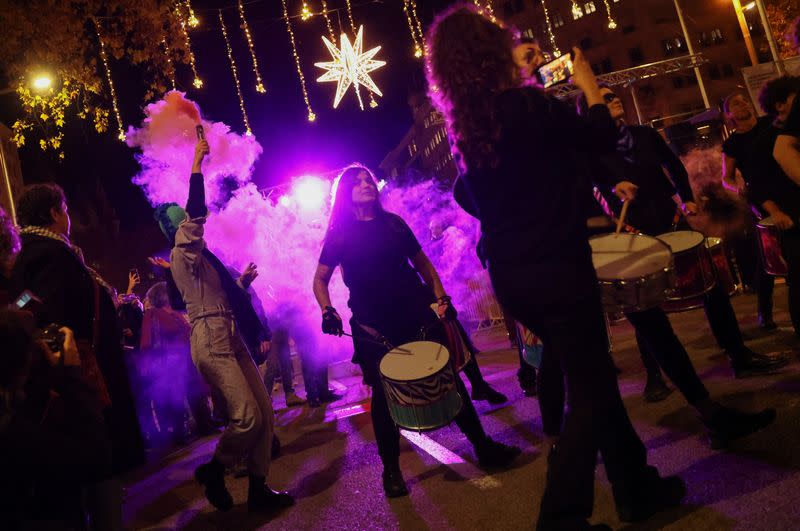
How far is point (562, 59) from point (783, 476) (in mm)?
2265

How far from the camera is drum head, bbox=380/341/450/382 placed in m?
3.55

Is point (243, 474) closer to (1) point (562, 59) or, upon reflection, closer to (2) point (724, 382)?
(2) point (724, 382)

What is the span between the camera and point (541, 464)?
12.2 feet

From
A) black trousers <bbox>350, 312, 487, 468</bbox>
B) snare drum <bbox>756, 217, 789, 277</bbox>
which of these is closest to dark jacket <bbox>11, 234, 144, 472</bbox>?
black trousers <bbox>350, 312, 487, 468</bbox>

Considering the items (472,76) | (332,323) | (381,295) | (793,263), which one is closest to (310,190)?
(381,295)

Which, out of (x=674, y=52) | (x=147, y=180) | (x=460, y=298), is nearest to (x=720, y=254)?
(x=460, y=298)

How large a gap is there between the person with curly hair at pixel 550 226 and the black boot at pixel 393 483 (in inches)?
61.8

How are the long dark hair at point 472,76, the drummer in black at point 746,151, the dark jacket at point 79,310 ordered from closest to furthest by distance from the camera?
the long dark hair at point 472,76, the dark jacket at point 79,310, the drummer in black at point 746,151

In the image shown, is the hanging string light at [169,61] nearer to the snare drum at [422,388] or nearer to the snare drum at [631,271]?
the snare drum at [422,388]

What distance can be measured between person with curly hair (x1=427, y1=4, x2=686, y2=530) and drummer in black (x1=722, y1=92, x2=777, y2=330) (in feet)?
10.7

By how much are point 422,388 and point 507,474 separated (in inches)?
33.3

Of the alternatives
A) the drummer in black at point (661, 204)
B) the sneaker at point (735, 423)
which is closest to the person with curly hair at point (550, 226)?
the sneaker at point (735, 423)

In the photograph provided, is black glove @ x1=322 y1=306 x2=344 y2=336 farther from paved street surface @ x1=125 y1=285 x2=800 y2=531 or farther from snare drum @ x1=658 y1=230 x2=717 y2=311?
snare drum @ x1=658 y1=230 x2=717 y2=311

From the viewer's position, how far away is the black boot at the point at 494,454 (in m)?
3.90
